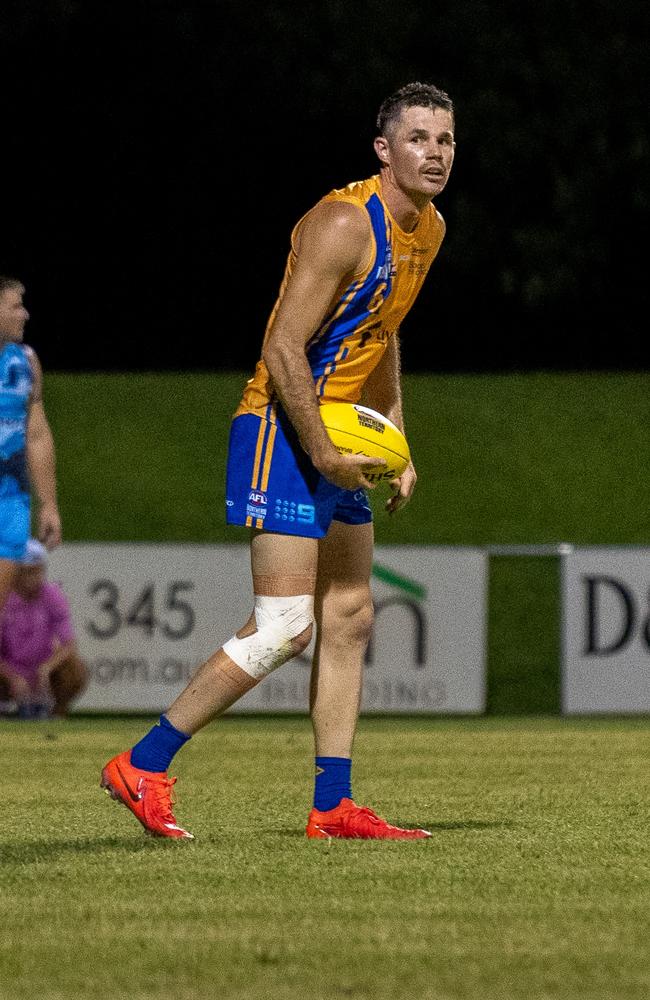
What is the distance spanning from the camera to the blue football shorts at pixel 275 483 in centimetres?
591

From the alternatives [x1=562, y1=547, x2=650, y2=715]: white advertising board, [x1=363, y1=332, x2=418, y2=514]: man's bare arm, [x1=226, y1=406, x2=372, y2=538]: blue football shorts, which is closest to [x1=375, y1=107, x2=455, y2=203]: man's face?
[x1=363, y1=332, x2=418, y2=514]: man's bare arm

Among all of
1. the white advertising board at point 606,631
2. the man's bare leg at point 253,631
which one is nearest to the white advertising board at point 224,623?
the white advertising board at point 606,631

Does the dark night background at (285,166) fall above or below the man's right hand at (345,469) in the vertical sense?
above

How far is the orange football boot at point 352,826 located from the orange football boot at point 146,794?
39 cm

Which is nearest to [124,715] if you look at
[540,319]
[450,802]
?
[450,802]

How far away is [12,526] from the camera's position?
899cm

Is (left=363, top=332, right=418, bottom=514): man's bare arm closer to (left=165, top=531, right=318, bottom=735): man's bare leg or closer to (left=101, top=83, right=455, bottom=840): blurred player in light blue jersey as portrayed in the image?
(left=101, top=83, right=455, bottom=840): blurred player in light blue jersey

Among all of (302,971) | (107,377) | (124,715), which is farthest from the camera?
(107,377)

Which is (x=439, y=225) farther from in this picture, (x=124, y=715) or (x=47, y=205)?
A: (x=47, y=205)

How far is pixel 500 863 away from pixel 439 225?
1.92 meters

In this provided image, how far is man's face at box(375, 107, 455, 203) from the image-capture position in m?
6.01

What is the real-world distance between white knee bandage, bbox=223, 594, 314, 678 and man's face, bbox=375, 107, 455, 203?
→ 1199 millimetres

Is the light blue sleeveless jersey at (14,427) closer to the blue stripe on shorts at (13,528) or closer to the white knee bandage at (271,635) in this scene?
the blue stripe on shorts at (13,528)

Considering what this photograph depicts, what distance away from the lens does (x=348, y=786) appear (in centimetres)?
609
